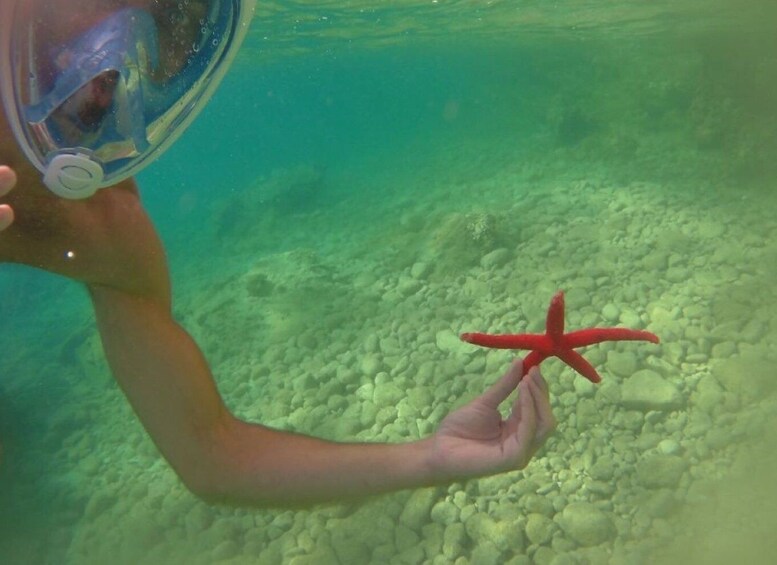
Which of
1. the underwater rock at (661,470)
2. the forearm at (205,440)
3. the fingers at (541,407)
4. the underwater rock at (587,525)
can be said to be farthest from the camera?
the underwater rock at (661,470)

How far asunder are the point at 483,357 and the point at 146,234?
12.9 feet

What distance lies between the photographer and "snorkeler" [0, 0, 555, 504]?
1.59 m

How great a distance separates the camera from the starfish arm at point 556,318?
216 cm

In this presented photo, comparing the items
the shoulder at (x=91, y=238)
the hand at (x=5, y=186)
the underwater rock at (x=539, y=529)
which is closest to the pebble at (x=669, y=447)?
the underwater rock at (x=539, y=529)

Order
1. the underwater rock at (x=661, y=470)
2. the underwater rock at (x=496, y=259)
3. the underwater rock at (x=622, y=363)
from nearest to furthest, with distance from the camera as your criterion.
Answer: the underwater rock at (x=661, y=470), the underwater rock at (x=622, y=363), the underwater rock at (x=496, y=259)

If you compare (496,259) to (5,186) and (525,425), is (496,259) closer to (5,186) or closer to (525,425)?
(525,425)

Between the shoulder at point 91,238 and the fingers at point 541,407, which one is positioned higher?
the shoulder at point 91,238

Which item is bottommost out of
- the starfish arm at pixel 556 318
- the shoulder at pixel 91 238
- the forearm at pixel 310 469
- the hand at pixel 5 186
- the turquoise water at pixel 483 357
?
the turquoise water at pixel 483 357

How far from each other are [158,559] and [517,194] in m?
8.73

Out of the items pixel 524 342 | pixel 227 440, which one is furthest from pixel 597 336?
pixel 227 440

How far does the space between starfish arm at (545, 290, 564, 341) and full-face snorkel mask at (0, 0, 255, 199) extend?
159cm

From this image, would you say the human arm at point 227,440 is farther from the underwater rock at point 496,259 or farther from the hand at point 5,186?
the underwater rock at point 496,259

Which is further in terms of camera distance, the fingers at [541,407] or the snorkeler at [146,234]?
the fingers at [541,407]

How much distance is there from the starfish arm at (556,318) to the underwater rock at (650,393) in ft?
9.79
